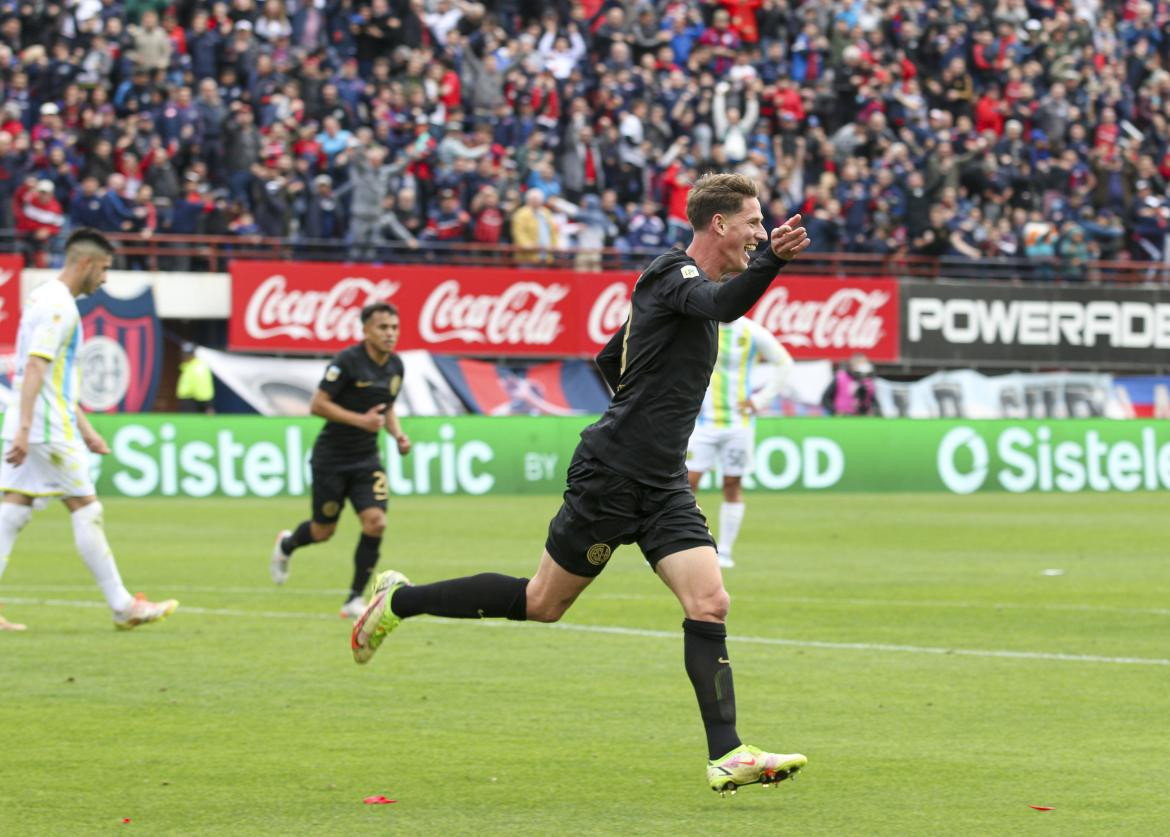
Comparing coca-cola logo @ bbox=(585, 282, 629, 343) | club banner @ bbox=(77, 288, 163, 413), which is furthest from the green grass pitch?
coca-cola logo @ bbox=(585, 282, 629, 343)

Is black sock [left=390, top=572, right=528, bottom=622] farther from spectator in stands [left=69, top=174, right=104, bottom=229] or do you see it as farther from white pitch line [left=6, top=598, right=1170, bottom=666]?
spectator in stands [left=69, top=174, right=104, bottom=229]

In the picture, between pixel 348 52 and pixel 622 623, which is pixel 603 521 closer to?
pixel 622 623

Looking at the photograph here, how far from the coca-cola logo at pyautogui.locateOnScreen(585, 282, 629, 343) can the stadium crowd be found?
765 millimetres

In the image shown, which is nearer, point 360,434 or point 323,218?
point 360,434

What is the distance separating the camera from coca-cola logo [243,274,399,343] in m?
29.9

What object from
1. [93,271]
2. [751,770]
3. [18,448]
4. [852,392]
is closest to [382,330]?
[93,271]

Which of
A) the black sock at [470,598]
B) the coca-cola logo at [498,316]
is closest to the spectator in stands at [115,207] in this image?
the coca-cola logo at [498,316]

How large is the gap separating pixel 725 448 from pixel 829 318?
621 inches

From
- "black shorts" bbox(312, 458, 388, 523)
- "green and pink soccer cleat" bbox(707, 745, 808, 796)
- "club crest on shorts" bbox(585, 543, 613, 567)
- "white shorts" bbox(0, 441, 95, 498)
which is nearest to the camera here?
"green and pink soccer cleat" bbox(707, 745, 808, 796)

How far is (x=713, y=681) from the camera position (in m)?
6.96

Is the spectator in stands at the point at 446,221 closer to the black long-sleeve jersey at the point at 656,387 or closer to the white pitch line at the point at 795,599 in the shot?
the white pitch line at the point at 795,599

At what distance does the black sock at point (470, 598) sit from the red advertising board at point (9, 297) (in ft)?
68.4

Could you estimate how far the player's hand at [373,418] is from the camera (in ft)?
43.8

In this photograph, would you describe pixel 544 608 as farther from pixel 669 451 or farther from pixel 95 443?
pixel 95 443
